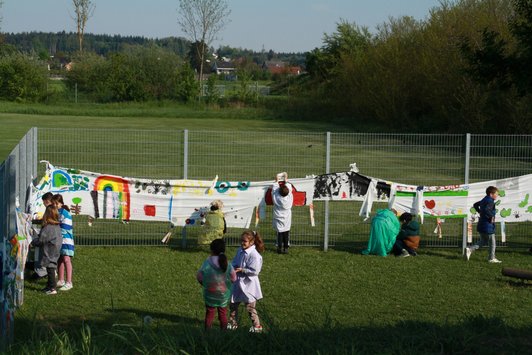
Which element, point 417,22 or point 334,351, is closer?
point 334,351

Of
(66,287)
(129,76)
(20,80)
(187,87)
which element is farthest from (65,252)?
(129,76)

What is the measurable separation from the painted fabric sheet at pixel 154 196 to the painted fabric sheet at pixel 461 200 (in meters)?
1.83

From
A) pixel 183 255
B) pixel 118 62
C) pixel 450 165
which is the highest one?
pixel 118 62

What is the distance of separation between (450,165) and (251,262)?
1173cm

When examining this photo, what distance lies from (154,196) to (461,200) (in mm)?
5789

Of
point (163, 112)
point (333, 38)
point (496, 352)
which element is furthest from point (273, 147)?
point (333, 38)

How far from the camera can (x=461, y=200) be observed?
16219 mm

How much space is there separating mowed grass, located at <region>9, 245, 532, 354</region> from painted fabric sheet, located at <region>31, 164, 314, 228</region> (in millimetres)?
735

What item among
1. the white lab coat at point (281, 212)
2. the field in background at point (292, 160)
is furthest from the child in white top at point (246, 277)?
the field in background at point (292, 160)

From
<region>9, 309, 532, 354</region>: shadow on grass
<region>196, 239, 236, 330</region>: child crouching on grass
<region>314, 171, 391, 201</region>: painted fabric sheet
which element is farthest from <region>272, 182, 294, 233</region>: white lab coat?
<region>9, 309, 532, 354</region>: shadow on grass

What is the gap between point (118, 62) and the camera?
224 ft

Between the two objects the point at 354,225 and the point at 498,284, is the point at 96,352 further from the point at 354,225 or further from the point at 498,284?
the point at 354,225

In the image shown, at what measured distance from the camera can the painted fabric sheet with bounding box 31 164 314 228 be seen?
607 inches

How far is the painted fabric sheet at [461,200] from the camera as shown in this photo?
16.2m
